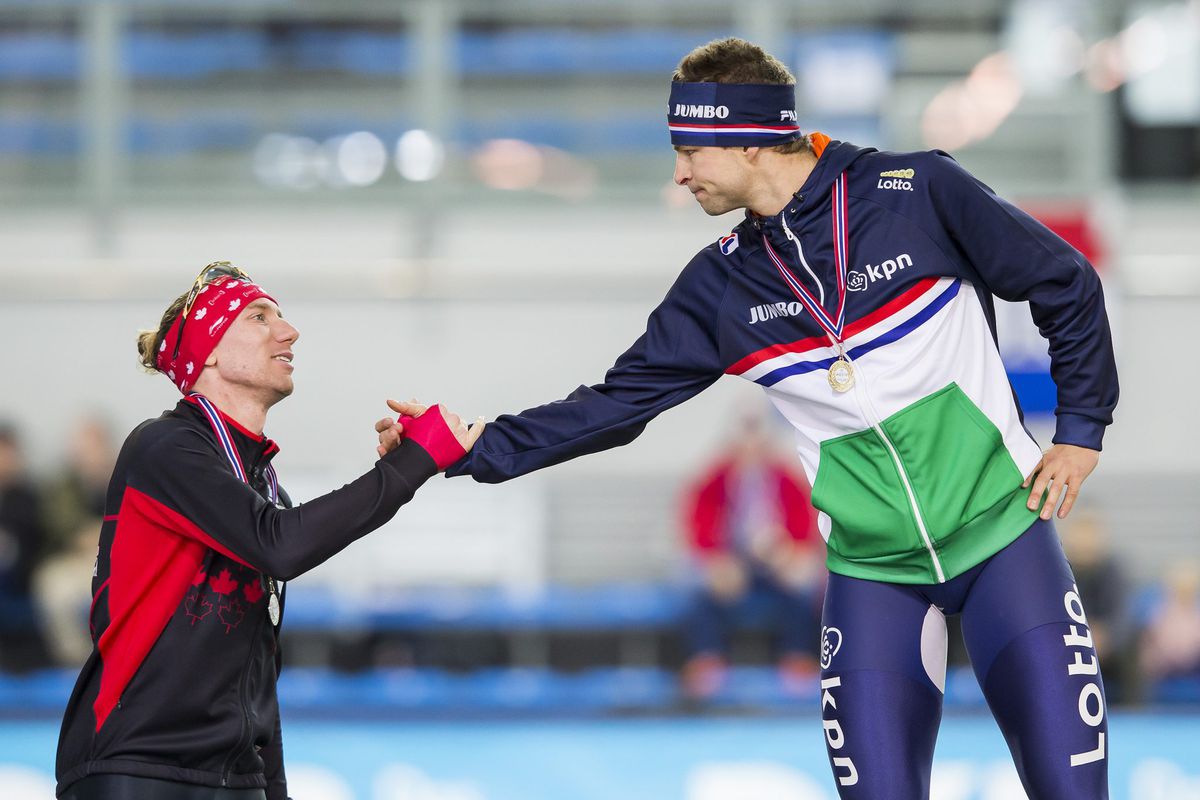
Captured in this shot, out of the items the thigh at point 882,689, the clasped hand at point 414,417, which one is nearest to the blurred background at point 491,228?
the clasped hand at point 414,417

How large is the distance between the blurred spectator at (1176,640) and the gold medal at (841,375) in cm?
589

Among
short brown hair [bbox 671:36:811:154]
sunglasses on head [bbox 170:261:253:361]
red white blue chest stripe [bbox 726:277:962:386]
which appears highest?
short brown hair [bbox 671:36:811:154]

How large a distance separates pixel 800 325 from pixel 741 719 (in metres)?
3.55

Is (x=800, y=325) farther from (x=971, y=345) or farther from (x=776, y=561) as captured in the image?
(x=776, y=561)

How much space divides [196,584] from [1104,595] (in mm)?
6524

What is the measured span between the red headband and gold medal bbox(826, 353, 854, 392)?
Answer: 1282 mm

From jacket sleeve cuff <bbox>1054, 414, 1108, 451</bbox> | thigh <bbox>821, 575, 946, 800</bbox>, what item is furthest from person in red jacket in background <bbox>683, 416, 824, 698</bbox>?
jacket sleeve cuff <bbox>1054, 414, 1108, 451</bbox>

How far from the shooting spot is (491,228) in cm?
1149

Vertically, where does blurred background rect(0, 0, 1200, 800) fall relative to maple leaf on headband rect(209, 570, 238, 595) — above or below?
above

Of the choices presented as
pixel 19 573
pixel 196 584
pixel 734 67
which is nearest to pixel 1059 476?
pixel 734 67

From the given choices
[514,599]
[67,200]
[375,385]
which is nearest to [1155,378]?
[514,599]

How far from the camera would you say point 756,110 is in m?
3.25

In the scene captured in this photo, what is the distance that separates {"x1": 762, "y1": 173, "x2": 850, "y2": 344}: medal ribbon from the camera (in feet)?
10.4

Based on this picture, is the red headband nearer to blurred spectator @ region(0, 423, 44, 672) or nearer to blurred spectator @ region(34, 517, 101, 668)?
blurred spectator @ region(34, 517, 101, 668)
